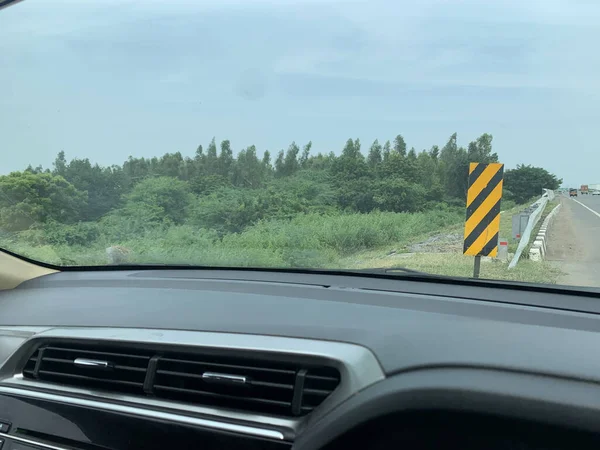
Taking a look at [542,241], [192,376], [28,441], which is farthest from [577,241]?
[28,441]

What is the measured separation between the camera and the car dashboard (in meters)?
1.79

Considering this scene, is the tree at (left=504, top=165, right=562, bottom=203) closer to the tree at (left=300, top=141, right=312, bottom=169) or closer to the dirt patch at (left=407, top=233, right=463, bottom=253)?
the dirt patch at (left=407, top=233, right=463, bottom=253)

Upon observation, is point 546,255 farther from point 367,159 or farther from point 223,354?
point 223,354

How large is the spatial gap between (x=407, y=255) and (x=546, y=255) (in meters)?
0.92

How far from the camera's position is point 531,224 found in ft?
13.7

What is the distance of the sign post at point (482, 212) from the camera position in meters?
3.71

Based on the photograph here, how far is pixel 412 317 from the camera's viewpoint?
2.33m

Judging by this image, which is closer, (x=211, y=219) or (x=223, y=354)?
(x=223, y=354)

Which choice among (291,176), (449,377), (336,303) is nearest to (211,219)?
(291,176)

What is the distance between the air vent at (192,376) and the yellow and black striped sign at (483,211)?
6.96 feet

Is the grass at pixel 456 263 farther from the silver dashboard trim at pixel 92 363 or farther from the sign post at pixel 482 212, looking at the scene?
the silver dashboard trim at pixel 92 363

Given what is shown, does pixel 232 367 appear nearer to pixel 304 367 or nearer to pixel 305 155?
pixel 304 367

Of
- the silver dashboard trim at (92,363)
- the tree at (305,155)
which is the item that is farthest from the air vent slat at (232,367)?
the tree at (305,155)

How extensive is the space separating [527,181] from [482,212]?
0.38 m
